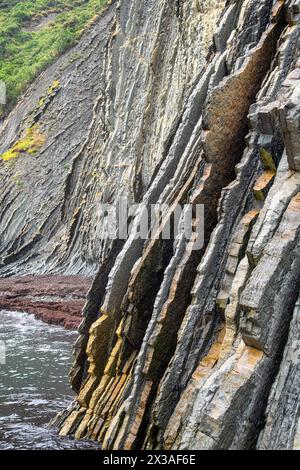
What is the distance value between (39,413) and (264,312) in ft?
22.1

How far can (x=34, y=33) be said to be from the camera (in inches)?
2250

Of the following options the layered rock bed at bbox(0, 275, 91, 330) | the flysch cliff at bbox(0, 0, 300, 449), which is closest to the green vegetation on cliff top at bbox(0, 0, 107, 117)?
the layered rock bed at bbox(0, 275, 91, 330)

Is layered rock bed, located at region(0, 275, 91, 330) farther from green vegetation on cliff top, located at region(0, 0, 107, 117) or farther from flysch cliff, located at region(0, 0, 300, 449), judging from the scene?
green vegetation on cliff top, located at region(0, 0, 107, 117)

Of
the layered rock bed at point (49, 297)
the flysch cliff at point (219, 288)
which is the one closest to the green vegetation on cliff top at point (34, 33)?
the layered rock bed at point (49, 297)

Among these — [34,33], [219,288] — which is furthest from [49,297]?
[34,33]

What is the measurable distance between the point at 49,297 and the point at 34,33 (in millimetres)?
41866

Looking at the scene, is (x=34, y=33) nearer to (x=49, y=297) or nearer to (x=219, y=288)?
(x=49, y=297)

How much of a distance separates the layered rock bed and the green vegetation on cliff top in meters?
22.7

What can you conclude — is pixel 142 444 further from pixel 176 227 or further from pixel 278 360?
pixel 176 227

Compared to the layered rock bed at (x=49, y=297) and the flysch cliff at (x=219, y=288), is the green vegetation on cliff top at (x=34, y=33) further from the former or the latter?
the flysch cliff at (x=219, y=288)

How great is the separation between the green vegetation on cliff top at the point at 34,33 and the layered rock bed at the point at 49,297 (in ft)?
74.5

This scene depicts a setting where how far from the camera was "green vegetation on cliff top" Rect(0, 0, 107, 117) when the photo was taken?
143 ft

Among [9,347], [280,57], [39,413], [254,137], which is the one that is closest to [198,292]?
[254,137]

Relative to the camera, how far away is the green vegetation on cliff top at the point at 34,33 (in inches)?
1721
